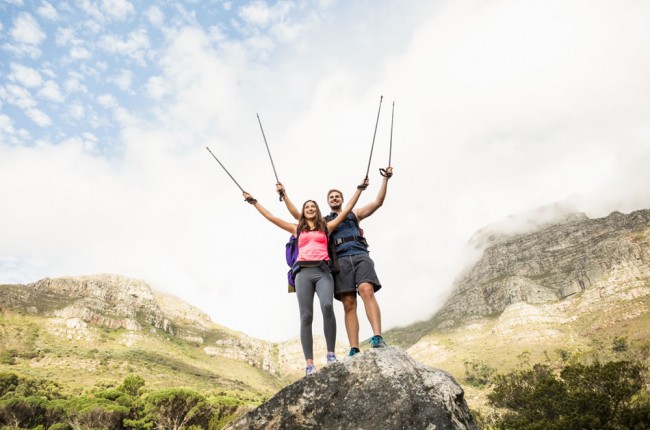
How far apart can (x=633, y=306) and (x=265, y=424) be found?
14671cm

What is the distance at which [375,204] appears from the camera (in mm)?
6543

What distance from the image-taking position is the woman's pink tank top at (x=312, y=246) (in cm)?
531

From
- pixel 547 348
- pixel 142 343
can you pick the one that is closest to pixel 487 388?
pixel 547 348

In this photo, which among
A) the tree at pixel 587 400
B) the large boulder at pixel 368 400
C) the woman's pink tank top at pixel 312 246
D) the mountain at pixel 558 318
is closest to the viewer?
the large boulder at pixel 368 400

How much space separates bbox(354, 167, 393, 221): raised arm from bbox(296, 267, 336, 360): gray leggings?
1.47m

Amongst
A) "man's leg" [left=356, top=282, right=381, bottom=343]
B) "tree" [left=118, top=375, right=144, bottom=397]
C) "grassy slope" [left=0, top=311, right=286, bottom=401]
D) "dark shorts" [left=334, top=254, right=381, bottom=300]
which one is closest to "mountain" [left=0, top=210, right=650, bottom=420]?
"grassy slope" [left=0, top=311, right=286, bottom=401]

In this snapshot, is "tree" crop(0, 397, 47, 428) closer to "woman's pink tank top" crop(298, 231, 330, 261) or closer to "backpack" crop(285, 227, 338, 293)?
"backpack" crop(285, 227, 338, 293)

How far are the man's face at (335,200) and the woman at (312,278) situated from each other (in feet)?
2.94

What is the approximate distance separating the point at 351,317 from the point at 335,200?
7.23ft

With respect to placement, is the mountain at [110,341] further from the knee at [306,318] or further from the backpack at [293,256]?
the knee at [306,318]

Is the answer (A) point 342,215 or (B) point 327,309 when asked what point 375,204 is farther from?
(B) point 327,309

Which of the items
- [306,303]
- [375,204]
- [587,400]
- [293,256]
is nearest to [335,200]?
[375,204]

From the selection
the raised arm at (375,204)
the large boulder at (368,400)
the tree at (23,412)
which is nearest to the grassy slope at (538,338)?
the tree at (23,412)

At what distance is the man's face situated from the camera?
668 centimetres
